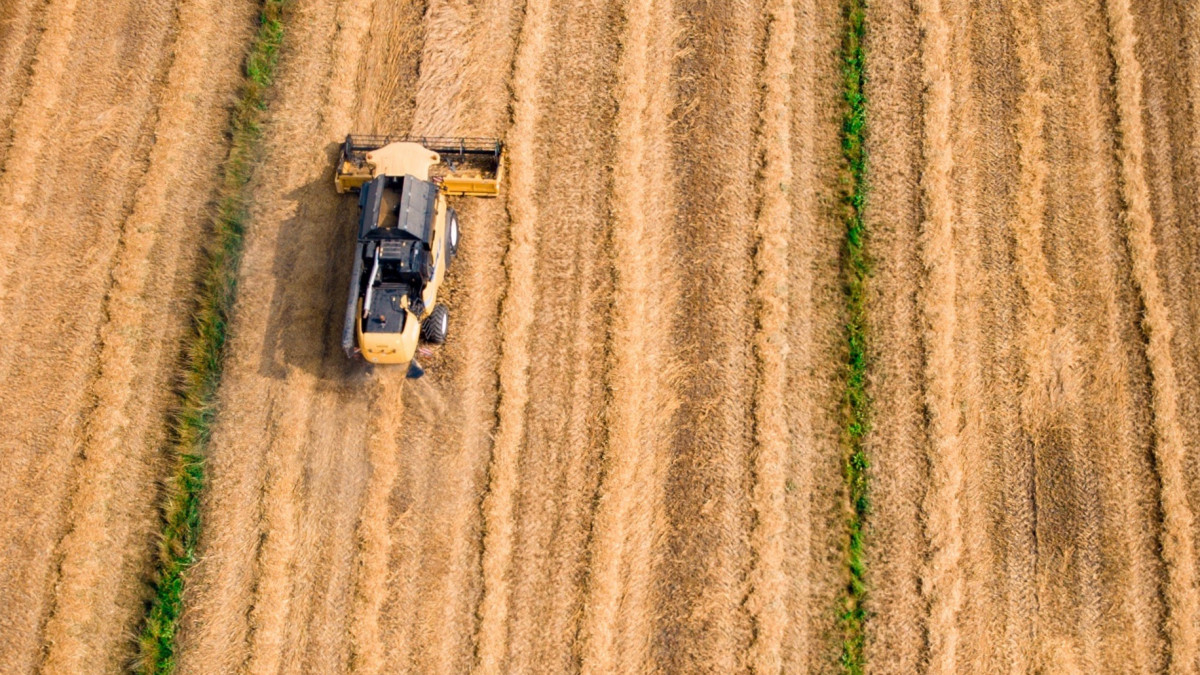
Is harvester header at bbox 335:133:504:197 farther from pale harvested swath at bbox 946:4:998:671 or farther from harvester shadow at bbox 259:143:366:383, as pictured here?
pale harvested swath at bbox 946:4:998:671

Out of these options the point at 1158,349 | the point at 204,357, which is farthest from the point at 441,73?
the point at 1158,349

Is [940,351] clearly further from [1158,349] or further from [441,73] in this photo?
[441,73]

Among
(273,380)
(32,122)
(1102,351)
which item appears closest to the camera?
(273,380)

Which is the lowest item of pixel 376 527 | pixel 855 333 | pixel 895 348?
pixel 376 527

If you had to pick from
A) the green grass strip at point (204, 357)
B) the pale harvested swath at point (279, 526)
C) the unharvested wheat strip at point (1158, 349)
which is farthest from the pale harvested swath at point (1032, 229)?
the green grass strip at point (204, 357)

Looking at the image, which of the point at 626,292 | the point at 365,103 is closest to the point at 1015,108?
the point at 626,292

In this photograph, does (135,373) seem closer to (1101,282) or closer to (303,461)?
(303,461)

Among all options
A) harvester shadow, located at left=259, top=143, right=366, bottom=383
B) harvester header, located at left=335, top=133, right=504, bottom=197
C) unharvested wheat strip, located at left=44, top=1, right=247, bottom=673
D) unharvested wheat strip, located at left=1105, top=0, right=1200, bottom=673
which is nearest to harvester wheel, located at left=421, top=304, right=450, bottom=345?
harvester shadow, located at left=259, top=143, right=366, bottom=383
